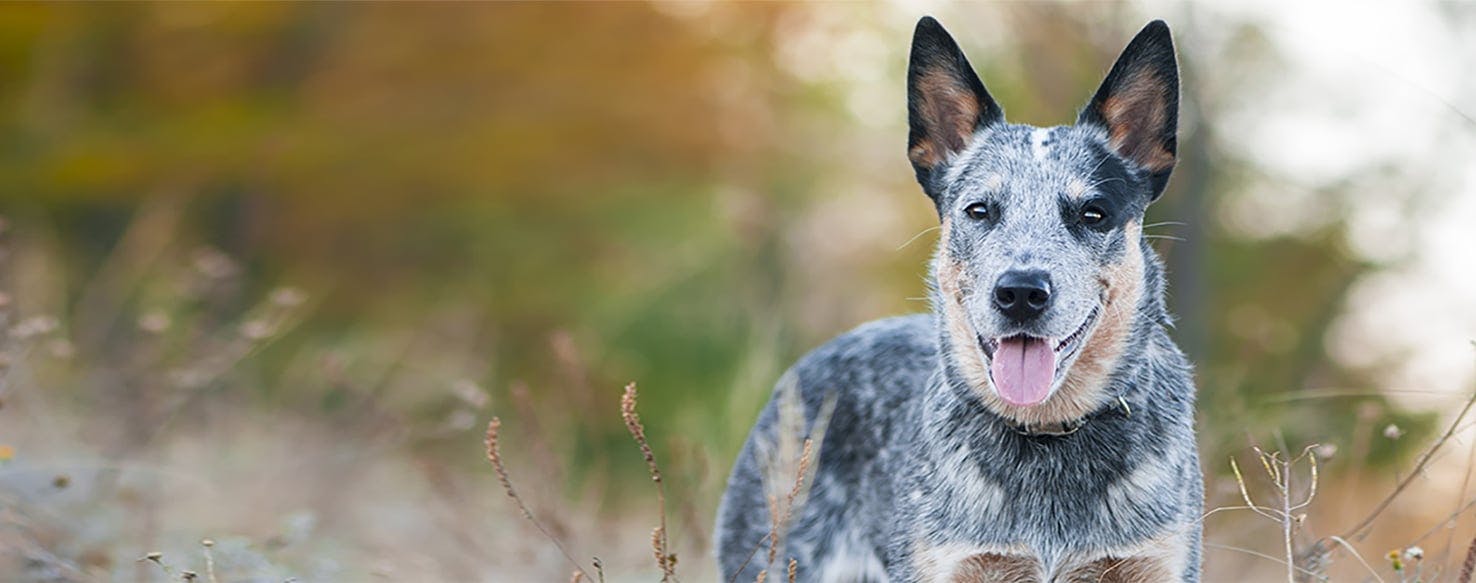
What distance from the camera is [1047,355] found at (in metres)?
3.28

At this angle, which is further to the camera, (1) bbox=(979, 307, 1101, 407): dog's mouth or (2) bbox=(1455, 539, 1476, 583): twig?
(1) bbox=(979, 307, 1101, 407): dog's mouth

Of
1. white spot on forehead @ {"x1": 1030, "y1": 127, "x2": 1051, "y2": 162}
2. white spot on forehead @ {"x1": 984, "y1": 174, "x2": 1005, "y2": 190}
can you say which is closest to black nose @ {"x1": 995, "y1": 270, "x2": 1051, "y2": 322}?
white spot on forehead @ {"x1": 984, "y1": 174, "x2": 1005, "y2": 190}

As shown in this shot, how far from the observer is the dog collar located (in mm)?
3504

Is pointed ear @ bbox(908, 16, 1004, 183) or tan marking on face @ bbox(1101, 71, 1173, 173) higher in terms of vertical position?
pointed ear @ bbox(908, 16, 1004, 183)

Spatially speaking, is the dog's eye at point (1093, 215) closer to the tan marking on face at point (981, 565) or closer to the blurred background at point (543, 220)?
the tan marking on face at point (981, 565)

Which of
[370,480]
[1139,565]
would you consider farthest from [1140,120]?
[370,480]

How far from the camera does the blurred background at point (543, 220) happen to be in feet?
26.8

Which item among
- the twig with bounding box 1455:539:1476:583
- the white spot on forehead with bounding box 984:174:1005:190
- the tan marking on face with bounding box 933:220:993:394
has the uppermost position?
the white spot on forehead with bounding box 984:174:1005:190

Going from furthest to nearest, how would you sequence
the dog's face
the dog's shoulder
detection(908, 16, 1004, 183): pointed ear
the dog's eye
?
1. the dog's shoulder
2. detection(908, 16, 1004, 183): pointed ear
3. the dog's eye
4. the dog's face

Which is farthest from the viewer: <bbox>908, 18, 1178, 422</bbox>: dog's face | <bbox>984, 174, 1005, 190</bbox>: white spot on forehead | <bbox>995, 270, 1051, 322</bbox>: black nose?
<bbox>984, 174, 1005, 190</bbox>: white spot on forehead

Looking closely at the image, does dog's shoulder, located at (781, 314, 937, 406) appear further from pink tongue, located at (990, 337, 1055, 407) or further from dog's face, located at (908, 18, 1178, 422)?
pink tongue, located at (990, 337, 1055, 407)

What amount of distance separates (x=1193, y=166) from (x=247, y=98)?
881 cm

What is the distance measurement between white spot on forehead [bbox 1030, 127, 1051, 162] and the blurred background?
9.43 ft

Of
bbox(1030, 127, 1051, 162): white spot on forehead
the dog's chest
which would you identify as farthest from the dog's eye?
the dog's chest
